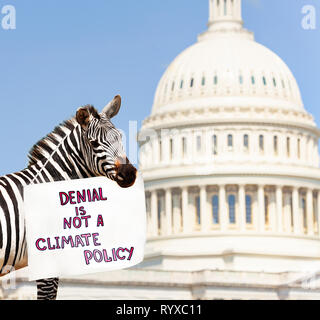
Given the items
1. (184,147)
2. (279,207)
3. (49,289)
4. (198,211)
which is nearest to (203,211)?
(198,211)

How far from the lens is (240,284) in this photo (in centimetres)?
10419

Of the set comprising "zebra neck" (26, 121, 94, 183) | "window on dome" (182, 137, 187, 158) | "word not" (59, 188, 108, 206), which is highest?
"window on dome" (182, 137, 187, 158)

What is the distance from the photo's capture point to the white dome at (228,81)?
130 m

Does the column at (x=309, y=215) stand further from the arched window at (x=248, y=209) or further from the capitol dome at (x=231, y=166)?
Answer: the arched window at (x=248, y=209)

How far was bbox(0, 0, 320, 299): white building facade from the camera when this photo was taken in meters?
120

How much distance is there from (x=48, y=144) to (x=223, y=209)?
11423 centimetres

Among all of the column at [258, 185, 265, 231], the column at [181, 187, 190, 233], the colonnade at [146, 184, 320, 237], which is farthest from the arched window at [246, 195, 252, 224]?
the column at [181, 187, 190, 233]

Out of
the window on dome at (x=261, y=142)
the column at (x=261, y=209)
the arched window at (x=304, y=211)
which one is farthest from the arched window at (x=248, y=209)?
Answer: the window on dome at (x=261, y=142)

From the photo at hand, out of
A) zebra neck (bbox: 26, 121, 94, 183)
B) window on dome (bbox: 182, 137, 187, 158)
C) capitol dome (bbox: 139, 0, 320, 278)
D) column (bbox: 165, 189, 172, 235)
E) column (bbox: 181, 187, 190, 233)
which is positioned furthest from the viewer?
window on dome (bbox: 182, 137, 187, 158)

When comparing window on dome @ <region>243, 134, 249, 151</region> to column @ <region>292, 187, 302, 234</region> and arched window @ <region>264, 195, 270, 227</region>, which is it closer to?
arched window @ <region>264, 195, 270, 227</region>

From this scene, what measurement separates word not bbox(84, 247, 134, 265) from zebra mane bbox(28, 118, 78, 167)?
106 cm
